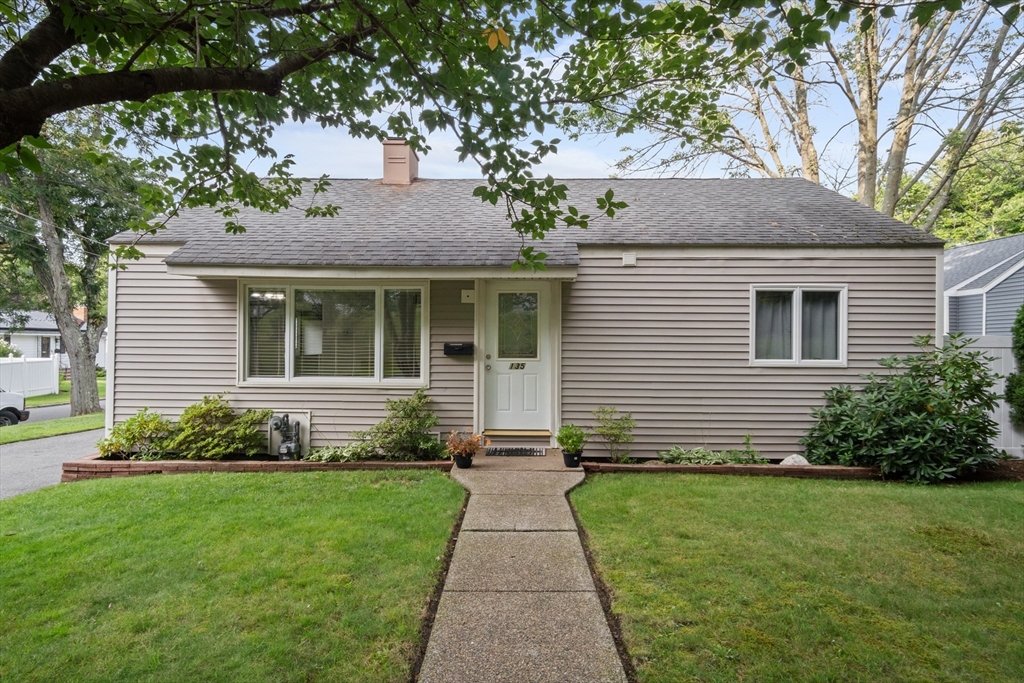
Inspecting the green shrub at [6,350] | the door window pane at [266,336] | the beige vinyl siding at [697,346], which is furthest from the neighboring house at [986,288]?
the green shrub at [6,350]

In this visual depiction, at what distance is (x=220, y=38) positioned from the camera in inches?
134

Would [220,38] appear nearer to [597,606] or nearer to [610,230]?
[597,606]

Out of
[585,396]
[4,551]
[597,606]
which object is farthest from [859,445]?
[4,551]

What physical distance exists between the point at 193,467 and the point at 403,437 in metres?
2.52

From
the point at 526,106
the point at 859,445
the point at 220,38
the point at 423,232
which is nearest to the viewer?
the point at 526,106

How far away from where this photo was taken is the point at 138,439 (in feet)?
20.5

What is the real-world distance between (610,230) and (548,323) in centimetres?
160

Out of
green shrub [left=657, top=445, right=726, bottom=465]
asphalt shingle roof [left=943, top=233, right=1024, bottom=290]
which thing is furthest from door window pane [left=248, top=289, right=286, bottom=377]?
asphalt shingle roof [left=943, top=233, right=1024, bottom=290]

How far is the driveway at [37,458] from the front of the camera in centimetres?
599

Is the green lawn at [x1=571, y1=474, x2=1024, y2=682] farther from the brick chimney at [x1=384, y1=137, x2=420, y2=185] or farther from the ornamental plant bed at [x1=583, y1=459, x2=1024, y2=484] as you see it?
the brick chimney at [x1=384, y1=137, x2=420, y2=185]

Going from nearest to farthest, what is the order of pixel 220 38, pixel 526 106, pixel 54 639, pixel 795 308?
1. pixel 54 639
2. pixel 526 106
3. pixel 220 38
4. pixel 795 308

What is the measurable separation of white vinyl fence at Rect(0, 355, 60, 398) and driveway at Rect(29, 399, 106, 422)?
1439mm

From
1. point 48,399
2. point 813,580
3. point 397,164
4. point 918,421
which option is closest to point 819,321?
point 918,421

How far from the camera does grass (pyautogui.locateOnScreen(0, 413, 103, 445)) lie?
30.0 feet
